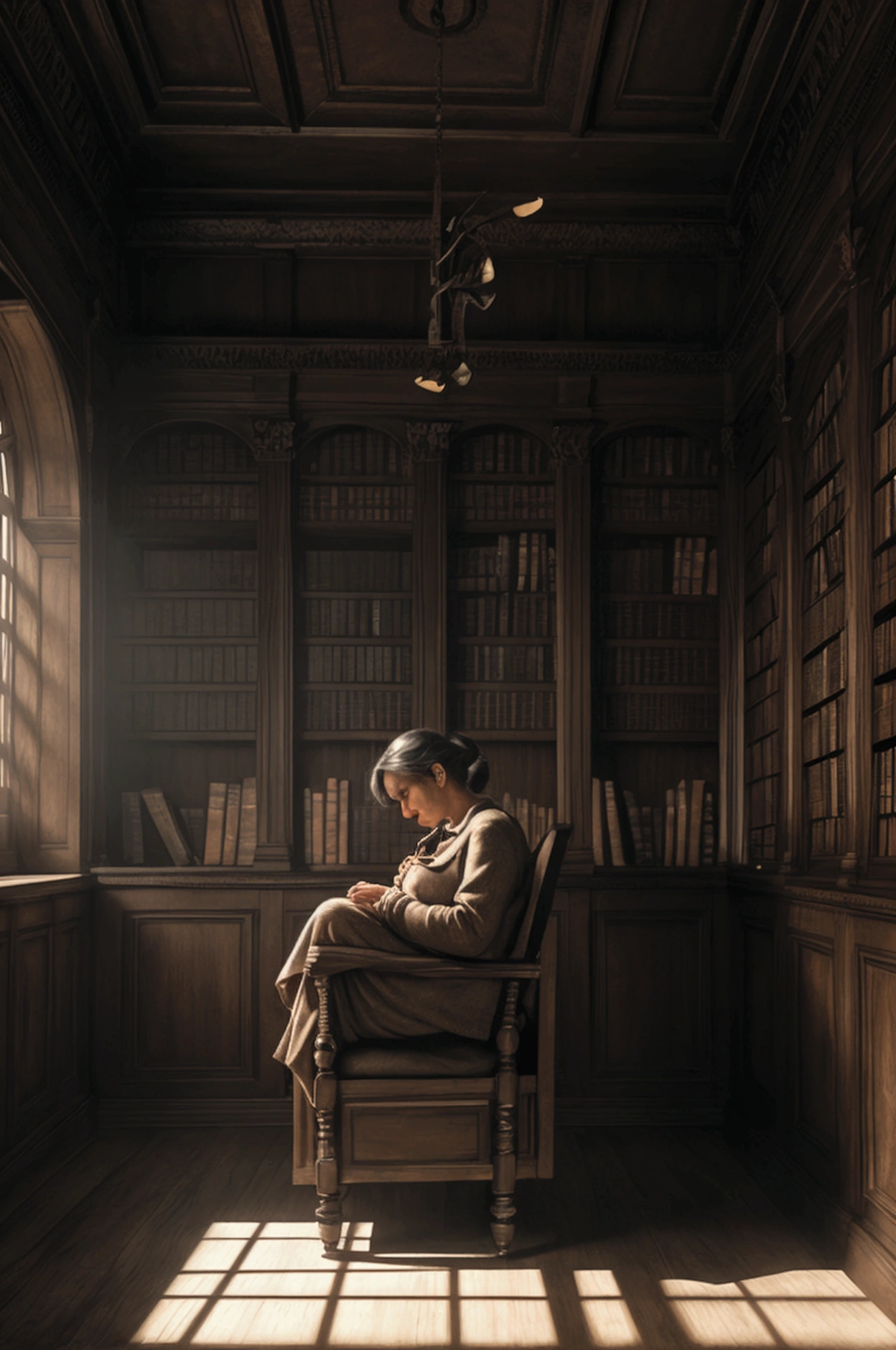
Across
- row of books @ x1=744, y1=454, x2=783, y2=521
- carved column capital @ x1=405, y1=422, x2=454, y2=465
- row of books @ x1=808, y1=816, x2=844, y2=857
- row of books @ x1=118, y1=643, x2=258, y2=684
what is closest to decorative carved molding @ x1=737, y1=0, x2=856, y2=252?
row of books @ x1=744, y1=454, x2=783, y2=521

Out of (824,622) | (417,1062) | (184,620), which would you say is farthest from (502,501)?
(417,1062)

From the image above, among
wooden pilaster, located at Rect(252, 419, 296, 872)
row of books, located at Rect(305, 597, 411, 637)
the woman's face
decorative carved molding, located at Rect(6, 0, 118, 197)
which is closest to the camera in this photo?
decorative carved molding, located at Rect(6, 0, 118, 197)

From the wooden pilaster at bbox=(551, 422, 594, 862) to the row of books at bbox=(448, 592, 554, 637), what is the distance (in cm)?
15

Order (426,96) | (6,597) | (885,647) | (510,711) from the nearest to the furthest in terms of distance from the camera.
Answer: (885,647), (426,96), (6,597), (510,711)

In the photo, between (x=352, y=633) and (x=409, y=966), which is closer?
(x=409, y=966)

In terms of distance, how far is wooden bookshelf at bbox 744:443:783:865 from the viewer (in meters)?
4.46

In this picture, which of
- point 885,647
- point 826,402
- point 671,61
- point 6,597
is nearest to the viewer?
point 885,647

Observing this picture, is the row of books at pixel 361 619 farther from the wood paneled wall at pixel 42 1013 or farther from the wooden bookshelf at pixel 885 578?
the wooden bookshelf at pixel 885 578

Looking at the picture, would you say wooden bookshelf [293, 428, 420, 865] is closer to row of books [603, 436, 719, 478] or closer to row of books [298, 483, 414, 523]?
row of books [298, 483, 414, 523]

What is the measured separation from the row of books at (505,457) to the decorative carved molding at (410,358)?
283 mm

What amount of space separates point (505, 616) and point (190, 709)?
1388mm

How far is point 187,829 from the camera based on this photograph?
16.9 ft

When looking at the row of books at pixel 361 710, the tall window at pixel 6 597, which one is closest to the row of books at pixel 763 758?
the row of books at pixel 361 710

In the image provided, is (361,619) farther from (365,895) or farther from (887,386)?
(887,386)
